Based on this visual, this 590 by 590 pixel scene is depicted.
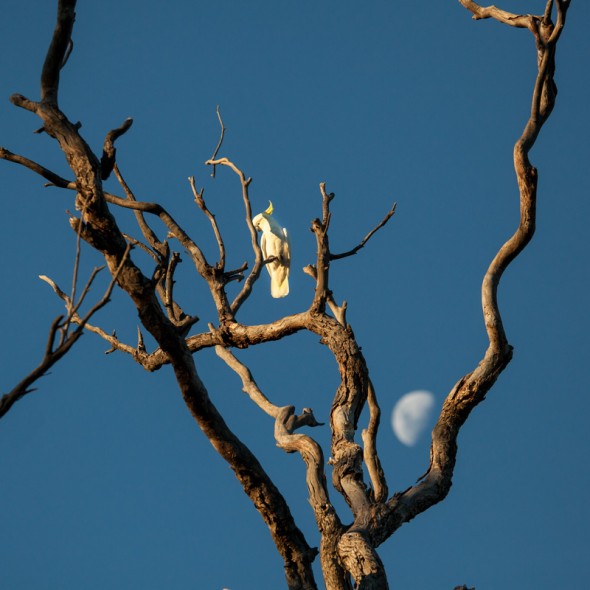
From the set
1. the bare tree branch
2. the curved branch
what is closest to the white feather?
the curved branch

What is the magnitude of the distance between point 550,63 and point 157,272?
176cm

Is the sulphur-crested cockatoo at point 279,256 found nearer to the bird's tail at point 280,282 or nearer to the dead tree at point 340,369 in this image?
the bird's tail at point 280,282

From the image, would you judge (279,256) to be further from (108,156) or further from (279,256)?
(108,156)

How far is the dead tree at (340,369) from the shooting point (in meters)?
3.34

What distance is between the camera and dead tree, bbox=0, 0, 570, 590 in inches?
131

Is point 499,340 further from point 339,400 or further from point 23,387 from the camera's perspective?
point 23,387

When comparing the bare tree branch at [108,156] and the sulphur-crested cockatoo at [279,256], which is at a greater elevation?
the sulphur-crested cockatoo at [279,256]

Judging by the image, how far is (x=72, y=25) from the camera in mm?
3361

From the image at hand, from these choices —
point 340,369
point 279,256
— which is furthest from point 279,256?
point 340,369

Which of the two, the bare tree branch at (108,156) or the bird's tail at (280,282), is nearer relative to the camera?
the bare tree branch at (108,156)

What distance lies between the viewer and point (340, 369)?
3.92 meters

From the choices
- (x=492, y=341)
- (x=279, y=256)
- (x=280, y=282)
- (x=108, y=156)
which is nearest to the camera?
(x=108, y=156)

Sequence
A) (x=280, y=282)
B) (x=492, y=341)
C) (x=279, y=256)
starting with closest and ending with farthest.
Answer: (x=492, y=341), (x=279, y=256), (x=280, y=282)

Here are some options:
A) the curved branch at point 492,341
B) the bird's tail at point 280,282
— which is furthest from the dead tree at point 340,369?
the bird's tail at point 280,282
